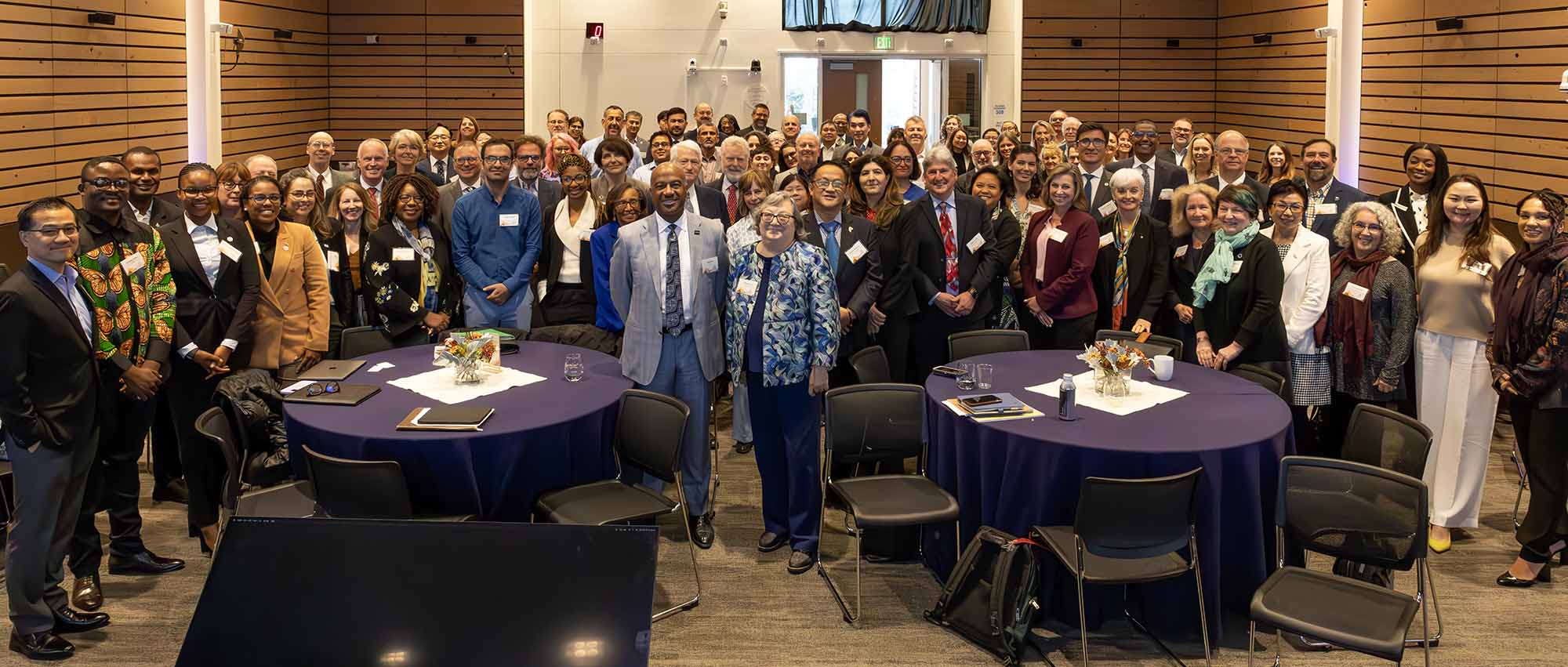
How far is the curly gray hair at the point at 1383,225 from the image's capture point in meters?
5.52

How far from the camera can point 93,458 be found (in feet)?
14.5

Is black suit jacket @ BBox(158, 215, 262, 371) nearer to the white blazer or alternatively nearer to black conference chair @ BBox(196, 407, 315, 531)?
black conference chair @ BBox(196, 407, 315, 531)

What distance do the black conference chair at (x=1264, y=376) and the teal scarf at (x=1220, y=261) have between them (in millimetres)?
442

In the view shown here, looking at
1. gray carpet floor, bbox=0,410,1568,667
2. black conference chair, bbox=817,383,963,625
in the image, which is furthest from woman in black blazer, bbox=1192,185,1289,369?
black conference chair, bbox=817,383,963,625

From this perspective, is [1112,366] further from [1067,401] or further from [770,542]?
[770,542]

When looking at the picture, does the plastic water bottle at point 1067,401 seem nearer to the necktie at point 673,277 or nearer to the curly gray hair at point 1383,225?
the necktie at point 673,277

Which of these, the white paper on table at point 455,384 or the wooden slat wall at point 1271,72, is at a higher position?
the wooden slat wall at point 1271,72

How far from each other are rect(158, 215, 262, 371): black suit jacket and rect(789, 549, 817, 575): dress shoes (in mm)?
2717

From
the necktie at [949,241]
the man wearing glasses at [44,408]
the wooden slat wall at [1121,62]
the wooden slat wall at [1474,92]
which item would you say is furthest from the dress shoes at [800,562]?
the wooden slat wall at [1121,62]

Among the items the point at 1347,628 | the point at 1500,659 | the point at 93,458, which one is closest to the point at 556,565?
the point at 1347,628

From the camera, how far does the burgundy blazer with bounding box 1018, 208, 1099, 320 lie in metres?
6.24

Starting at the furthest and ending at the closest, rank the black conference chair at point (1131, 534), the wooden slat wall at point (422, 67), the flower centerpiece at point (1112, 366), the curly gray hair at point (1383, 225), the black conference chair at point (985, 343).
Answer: the wooden slat wall at point (422, 67)
the black conference chair at point (985, 343)
the curly gray hair at point (1383, 225)
the flower centerpiece at point (1112, 366)
the black conference chair at point (1131, 534)

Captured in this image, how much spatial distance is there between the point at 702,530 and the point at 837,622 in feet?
3.68

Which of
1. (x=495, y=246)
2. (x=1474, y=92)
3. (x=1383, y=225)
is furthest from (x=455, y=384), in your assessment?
(x=1474, y=92)
